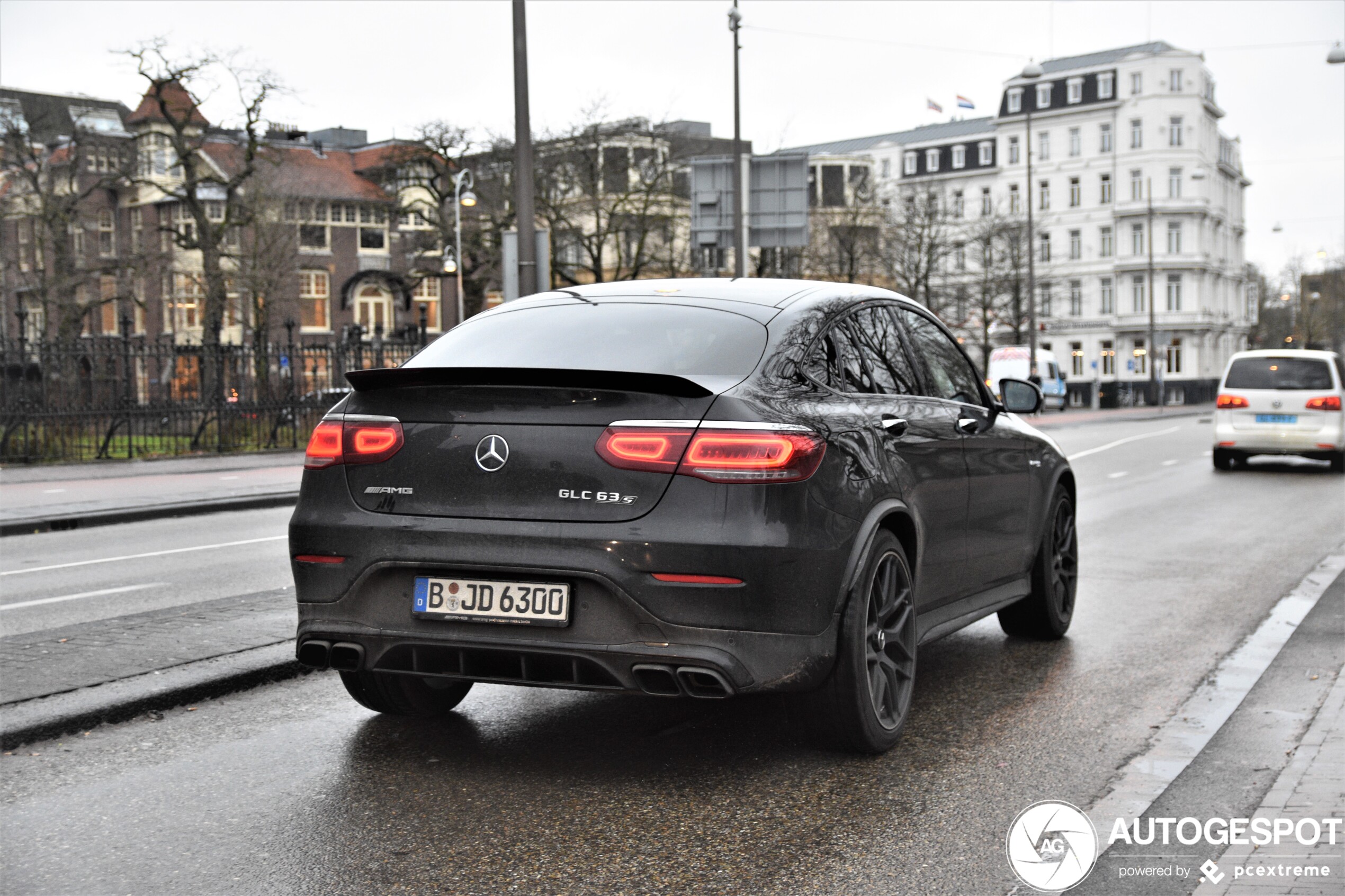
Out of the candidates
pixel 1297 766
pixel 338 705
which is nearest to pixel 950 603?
pixel 1297 766

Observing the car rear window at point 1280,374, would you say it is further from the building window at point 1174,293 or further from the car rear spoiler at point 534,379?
the building window at point 1174,293

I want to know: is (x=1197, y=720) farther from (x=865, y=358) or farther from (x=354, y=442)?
(x=354, y=442)

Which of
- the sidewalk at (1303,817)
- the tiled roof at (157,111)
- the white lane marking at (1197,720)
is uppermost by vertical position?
the tiled roof at (157,111)

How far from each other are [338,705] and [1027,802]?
9.05 feet

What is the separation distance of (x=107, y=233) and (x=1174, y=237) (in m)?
63.2

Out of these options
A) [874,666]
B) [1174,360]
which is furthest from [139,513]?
[1174,360]

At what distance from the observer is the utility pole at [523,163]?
13.7 meters

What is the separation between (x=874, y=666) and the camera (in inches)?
185

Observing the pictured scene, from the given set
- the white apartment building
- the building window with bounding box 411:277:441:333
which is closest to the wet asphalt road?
the building window with bounding box 411:277:441:333

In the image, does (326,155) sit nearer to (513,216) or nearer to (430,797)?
(513,216)

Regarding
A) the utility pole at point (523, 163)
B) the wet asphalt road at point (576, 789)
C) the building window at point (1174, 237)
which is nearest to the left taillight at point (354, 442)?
the wet asphalt road at point (576, 789)

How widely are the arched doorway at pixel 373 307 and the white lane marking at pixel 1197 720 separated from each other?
67.9 m

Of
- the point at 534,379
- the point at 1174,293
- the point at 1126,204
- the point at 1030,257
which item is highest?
the point at 1126,204

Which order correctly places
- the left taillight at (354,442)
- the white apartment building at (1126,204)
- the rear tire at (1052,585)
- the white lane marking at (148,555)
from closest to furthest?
the left taillight at (354,442) → the rear tire at (1052,585) → the white lane marking at (148,555) → the white apartment building at (1126,204)
